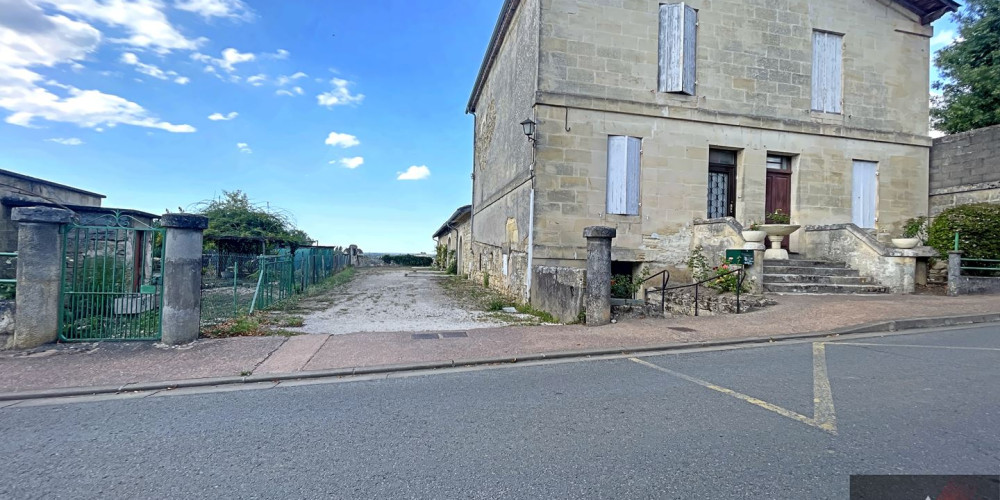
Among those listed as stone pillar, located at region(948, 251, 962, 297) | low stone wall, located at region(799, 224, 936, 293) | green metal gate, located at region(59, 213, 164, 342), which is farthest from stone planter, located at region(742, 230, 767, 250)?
green metal gate, located at region(59, 213, 164, 342)

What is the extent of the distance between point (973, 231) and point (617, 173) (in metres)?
9.74

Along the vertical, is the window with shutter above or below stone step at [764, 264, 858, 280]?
above

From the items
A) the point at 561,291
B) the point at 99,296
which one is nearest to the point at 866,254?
the point at 561,291

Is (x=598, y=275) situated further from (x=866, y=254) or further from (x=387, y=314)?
(x=866, y=254)

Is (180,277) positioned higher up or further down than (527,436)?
higher up

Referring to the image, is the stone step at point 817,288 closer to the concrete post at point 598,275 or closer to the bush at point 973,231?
the bush at point 973,231

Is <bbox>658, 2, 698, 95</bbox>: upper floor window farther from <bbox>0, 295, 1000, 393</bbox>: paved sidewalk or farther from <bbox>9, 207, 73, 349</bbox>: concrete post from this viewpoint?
A: <bbox>9, 207, 73, 349</bbox>: concrete post

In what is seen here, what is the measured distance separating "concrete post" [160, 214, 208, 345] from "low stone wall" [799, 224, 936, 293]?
14.5 meters

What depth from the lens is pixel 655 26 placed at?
12625 millimetres

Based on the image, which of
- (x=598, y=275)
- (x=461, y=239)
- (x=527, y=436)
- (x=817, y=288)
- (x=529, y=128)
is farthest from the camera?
(x=461, y=239)

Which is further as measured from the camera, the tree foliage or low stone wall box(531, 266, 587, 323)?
the tree foliage

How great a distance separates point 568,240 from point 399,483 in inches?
377

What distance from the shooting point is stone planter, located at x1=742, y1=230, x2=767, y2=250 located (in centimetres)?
1056

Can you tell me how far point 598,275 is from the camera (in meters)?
8.60
